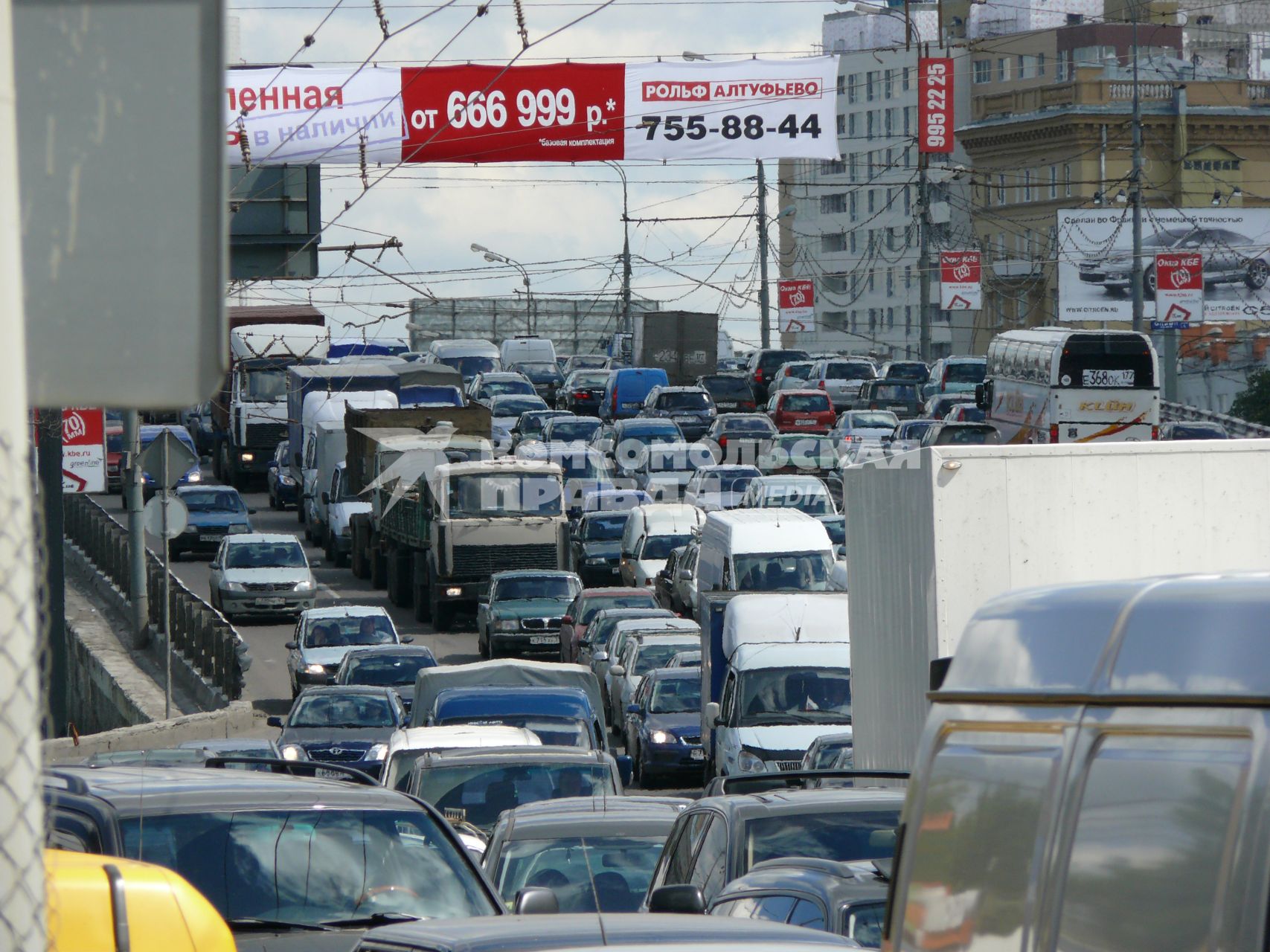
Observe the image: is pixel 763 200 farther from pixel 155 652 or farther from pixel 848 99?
pixel 848 99

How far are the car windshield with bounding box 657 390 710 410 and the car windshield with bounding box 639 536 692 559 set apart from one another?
2075 cm

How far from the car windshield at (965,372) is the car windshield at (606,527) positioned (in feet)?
80.6

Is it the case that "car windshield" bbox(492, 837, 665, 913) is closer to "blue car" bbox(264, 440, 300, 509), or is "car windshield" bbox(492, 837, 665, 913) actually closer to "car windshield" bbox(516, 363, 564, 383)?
"blue car" bbox(264, 440, 300, 509)

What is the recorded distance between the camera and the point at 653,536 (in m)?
35.6

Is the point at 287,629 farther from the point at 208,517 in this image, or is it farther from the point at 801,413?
the point at 801,413

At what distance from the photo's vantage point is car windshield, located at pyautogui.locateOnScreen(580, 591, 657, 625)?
97.0 feet

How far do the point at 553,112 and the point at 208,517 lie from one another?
11370 mm

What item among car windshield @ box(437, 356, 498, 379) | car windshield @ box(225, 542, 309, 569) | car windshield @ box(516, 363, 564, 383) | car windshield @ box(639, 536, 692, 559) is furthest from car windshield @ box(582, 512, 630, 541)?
car windshield @ box(437, 356, 498, 379)

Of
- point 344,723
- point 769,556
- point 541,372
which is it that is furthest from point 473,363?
point 344,723

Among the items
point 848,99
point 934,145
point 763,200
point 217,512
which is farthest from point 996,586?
point 848,99

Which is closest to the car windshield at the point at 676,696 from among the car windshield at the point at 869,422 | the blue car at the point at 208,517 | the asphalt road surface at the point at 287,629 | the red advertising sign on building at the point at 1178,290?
the asphalt road surface at the point at 287,629

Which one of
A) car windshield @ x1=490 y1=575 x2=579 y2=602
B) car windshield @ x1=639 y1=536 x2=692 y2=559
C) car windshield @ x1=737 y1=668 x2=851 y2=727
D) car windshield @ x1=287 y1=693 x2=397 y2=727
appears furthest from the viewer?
car windshield @ x1=639 y1=536 x2=692 y2=559

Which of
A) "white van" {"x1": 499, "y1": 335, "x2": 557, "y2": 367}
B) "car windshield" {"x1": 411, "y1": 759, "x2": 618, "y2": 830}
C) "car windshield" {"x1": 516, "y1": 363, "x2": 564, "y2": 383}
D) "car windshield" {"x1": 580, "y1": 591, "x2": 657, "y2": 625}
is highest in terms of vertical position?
"white van" {"x1": 499, "y1": 335, "x2": 557, "y2": 367}

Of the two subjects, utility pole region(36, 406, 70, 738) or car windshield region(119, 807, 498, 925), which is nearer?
car windshield region(119, 807, 498, 925)
